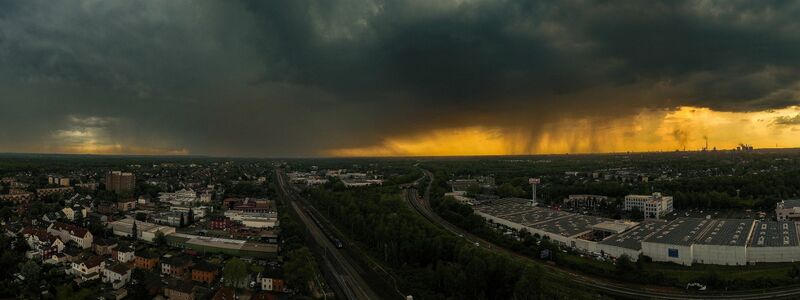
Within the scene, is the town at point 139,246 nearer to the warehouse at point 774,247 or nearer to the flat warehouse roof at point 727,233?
the flat warehouse roof at point 727,233

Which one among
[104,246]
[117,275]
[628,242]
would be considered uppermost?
[628,242]

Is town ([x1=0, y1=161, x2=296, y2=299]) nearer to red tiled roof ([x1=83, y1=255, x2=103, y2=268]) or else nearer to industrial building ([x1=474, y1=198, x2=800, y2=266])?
red tiled roof ([x1=83, y1=255, x2=103, y2=268])

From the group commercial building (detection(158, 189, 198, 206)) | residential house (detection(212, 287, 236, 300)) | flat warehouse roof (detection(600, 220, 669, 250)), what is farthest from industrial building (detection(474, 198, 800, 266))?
commercial building (detection(158, 189, 198, 206))

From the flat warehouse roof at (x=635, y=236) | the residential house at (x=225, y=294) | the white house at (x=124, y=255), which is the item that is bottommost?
the residential house at (x=225, y=294)

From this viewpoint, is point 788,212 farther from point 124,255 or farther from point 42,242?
point 42,242

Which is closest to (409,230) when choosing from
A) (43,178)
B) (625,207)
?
(625,207)

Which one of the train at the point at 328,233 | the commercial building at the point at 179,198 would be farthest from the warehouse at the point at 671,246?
the commercial building at the point at 179,198

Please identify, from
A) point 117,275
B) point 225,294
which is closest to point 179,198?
point 117,275

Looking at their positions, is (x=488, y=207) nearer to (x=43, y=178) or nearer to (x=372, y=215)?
(x=372, y=215)
